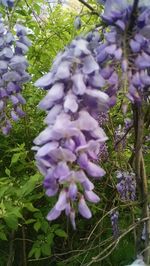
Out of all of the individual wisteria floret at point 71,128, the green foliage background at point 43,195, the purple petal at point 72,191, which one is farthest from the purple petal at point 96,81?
the green foliage background at point 43,195

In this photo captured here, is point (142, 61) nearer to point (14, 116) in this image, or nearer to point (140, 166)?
point (140, 166)

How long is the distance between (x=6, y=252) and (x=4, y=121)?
46.2 inches

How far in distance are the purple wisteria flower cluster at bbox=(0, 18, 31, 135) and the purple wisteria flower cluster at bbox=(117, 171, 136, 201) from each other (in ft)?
2.34

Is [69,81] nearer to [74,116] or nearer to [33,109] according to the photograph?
[74,116]

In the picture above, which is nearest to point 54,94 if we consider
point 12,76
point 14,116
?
point 12,76

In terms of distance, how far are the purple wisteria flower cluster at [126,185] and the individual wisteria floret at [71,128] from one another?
1690 mm

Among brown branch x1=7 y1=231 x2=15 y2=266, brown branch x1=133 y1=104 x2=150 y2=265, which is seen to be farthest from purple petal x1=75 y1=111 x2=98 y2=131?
brown branch x1=7 y1=231 x2=15 y2=266

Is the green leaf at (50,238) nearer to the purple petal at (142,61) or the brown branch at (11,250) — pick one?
the brown branch at (11,250)

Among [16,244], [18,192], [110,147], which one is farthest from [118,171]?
[16,244]

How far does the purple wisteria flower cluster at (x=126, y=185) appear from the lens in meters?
3.05

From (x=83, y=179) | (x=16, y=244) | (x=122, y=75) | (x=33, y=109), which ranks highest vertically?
(x=122, y=75)

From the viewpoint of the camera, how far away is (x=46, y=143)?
51.1 inches

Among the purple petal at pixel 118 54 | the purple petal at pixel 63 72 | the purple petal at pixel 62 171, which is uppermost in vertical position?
the purple petal at pixel 63 72

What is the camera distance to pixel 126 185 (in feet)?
10.1
